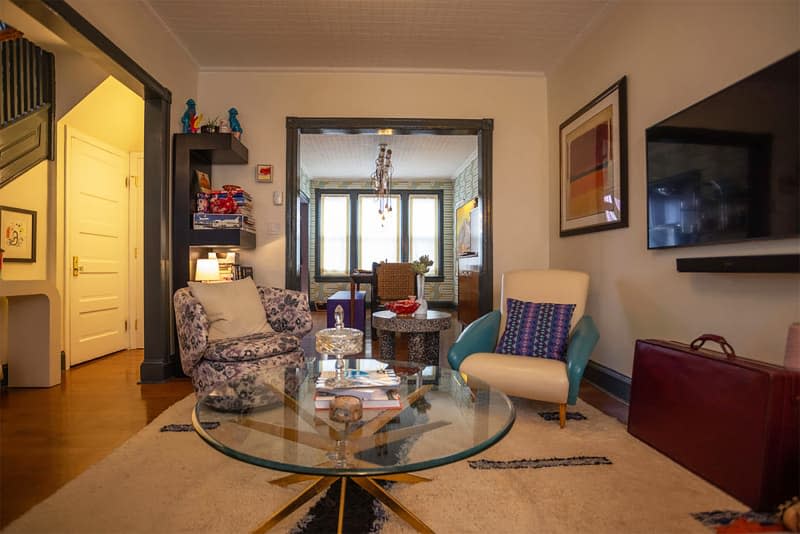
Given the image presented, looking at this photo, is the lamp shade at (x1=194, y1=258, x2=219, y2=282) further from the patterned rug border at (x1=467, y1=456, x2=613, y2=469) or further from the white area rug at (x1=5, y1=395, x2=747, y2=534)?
the patterned rug border at (x1=467, y1=456, x2=613, y2=469)

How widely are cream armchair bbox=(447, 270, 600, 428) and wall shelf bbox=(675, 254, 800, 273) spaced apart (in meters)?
0.67

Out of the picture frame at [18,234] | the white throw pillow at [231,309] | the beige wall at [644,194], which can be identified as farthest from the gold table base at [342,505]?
the picture frame at [18,234]

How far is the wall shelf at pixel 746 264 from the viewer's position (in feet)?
5.45

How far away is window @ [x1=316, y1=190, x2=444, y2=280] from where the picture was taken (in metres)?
9.51

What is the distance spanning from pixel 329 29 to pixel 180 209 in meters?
2.01

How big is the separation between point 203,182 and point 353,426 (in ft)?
11.0

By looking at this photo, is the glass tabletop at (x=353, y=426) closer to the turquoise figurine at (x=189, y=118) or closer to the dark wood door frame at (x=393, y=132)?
the dark wood door frame at (x=393, y=132)

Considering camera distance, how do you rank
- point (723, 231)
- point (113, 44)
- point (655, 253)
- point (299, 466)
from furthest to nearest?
1. point (113, 44)
2. point (655, 253)
3. point (723, 231)
4. point (299, 466)

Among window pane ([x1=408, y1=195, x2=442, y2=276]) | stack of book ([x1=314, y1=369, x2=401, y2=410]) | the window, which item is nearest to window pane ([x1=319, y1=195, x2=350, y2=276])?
the window

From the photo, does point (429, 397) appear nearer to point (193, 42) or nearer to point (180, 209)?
point (180, 209)

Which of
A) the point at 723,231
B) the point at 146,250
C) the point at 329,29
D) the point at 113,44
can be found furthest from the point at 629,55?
the point at 146,250

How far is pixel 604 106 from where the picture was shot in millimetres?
3338

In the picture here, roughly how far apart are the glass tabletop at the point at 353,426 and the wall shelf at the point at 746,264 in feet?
3.92

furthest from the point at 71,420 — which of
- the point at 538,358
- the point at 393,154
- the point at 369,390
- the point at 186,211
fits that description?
the point at 393,154
